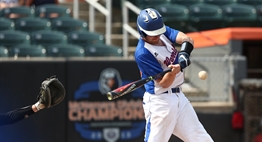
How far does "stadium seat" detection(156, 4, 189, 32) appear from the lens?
1140 centimetres

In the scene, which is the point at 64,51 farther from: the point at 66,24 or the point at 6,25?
the point at 6,25

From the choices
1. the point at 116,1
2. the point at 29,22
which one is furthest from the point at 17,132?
the point at 116,1

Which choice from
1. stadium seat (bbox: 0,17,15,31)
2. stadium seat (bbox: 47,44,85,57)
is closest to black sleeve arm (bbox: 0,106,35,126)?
stadium seat (bbox: 47,44,85,57)

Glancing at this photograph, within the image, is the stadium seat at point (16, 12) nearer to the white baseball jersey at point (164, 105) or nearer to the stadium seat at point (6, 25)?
the stadium seat at point (6, 25)

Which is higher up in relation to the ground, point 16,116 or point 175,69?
point 175,69

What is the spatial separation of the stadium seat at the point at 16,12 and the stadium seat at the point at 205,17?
321 centimetres

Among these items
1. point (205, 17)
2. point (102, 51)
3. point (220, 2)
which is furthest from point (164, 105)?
point (220, 2)

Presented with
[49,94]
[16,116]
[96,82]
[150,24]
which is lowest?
[96,82]

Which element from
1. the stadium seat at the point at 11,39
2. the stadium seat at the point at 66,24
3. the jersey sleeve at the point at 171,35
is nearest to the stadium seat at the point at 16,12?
the stadium seat at the point at 66,24

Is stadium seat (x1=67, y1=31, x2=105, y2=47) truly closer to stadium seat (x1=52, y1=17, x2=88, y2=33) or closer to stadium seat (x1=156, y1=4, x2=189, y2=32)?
stadium seat (x1=52, y1=17, x2=88, y2=33)

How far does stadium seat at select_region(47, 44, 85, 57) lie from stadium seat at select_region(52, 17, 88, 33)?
105 centimetres

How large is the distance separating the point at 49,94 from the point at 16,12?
6279mm

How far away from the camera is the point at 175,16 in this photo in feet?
37.7

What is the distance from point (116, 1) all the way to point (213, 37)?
3.02 meters
